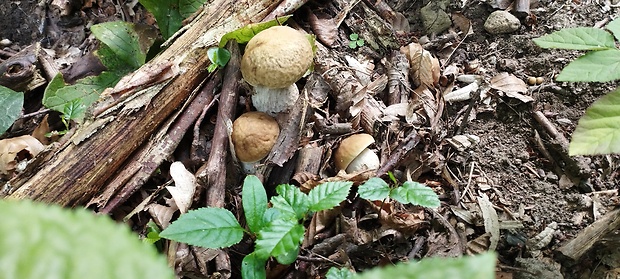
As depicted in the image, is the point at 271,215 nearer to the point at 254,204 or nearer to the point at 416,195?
the point at 254,204

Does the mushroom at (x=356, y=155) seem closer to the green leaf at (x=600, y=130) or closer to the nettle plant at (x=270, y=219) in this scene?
the nettle plant at (x=270, y=219)

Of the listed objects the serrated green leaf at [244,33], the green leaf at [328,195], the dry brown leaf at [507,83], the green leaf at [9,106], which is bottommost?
the dry brown leaf at [507,83]

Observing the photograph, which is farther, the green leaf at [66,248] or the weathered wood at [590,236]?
the weathered wood at [590,236]

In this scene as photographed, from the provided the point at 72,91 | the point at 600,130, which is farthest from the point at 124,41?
the point at 600,130

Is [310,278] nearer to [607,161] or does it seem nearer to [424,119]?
[424,119]

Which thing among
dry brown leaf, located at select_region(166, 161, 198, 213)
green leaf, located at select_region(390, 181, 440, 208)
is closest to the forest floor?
dry brown leaf, located at select_region(166, 161, 198, 213)

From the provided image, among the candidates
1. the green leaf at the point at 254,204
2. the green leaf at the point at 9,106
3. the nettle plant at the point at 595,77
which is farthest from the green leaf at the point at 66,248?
the green leaf at the point at 9,106

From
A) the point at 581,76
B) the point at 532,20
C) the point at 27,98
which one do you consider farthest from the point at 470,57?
the point at 27,98

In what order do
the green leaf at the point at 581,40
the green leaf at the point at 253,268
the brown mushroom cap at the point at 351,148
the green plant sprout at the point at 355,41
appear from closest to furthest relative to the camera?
1. the green leaf at the point at 581,40
2. the green leaf at the point at 253,268
3. the brown mushroom cap at the point at 351,148
4. the green plant sprout at the point at 355,41
